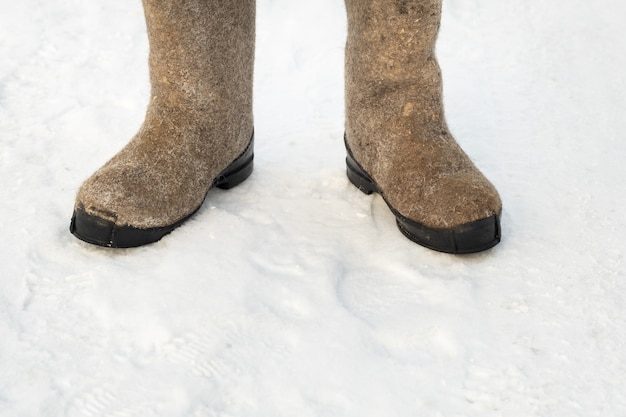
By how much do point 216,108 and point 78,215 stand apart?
11.9 inches

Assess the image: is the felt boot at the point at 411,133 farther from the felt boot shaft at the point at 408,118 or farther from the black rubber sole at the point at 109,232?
the black rubber sole at the point at 109,232

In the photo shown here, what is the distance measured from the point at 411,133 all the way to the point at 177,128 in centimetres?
41

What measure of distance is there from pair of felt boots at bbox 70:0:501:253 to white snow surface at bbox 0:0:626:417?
53 mm

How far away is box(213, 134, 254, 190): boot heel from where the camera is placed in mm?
1493

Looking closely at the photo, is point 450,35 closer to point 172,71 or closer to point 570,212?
point 570,212

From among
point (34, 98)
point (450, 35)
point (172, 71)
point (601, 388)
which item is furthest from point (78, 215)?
point (450, 35)

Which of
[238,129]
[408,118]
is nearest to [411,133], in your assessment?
[408,118]

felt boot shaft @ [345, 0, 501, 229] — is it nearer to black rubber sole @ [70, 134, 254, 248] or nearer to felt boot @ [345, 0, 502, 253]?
felt boot @ [345, 0, 502, 253]

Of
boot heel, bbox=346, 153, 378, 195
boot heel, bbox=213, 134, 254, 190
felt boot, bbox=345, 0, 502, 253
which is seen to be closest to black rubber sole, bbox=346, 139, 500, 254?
felt boot, bbox=345, 0, 502, 253

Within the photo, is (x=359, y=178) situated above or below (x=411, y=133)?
below

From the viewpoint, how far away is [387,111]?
140cm

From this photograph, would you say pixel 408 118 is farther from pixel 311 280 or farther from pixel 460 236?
A: pixel 311 280

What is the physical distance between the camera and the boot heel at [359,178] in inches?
58.5

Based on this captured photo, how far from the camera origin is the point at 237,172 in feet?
4.99
